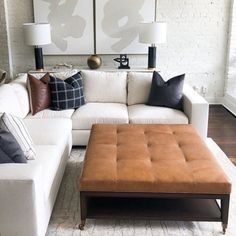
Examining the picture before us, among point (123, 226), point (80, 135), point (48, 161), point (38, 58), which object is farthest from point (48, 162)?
point (38, 58)

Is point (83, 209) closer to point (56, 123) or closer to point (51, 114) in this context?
point (56, 123)

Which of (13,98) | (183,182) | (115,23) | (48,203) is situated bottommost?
(48,203)

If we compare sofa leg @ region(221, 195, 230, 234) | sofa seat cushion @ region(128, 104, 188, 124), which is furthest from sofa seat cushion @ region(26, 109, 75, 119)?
sofa leg @ region(221, 195, 230, 234)

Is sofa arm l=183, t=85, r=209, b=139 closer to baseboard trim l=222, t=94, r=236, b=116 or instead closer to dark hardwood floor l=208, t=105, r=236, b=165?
dark hardwood floor l=208, t=105, r=236, b=165

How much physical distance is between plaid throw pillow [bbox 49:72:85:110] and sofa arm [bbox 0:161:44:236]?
1934 millimetres

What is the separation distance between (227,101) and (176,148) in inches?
120

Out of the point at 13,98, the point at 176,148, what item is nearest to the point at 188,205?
the point at 176,148

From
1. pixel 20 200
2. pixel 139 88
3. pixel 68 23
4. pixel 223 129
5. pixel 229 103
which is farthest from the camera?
pixel 229 103

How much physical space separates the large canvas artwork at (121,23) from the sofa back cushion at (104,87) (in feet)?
4.04

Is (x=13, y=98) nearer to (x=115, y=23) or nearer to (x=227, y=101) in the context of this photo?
(x=115, y=23)

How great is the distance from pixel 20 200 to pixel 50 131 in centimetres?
121

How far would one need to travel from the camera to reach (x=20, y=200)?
2113mm

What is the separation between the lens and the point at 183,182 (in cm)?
243

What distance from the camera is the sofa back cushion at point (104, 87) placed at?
4398 millimetres
